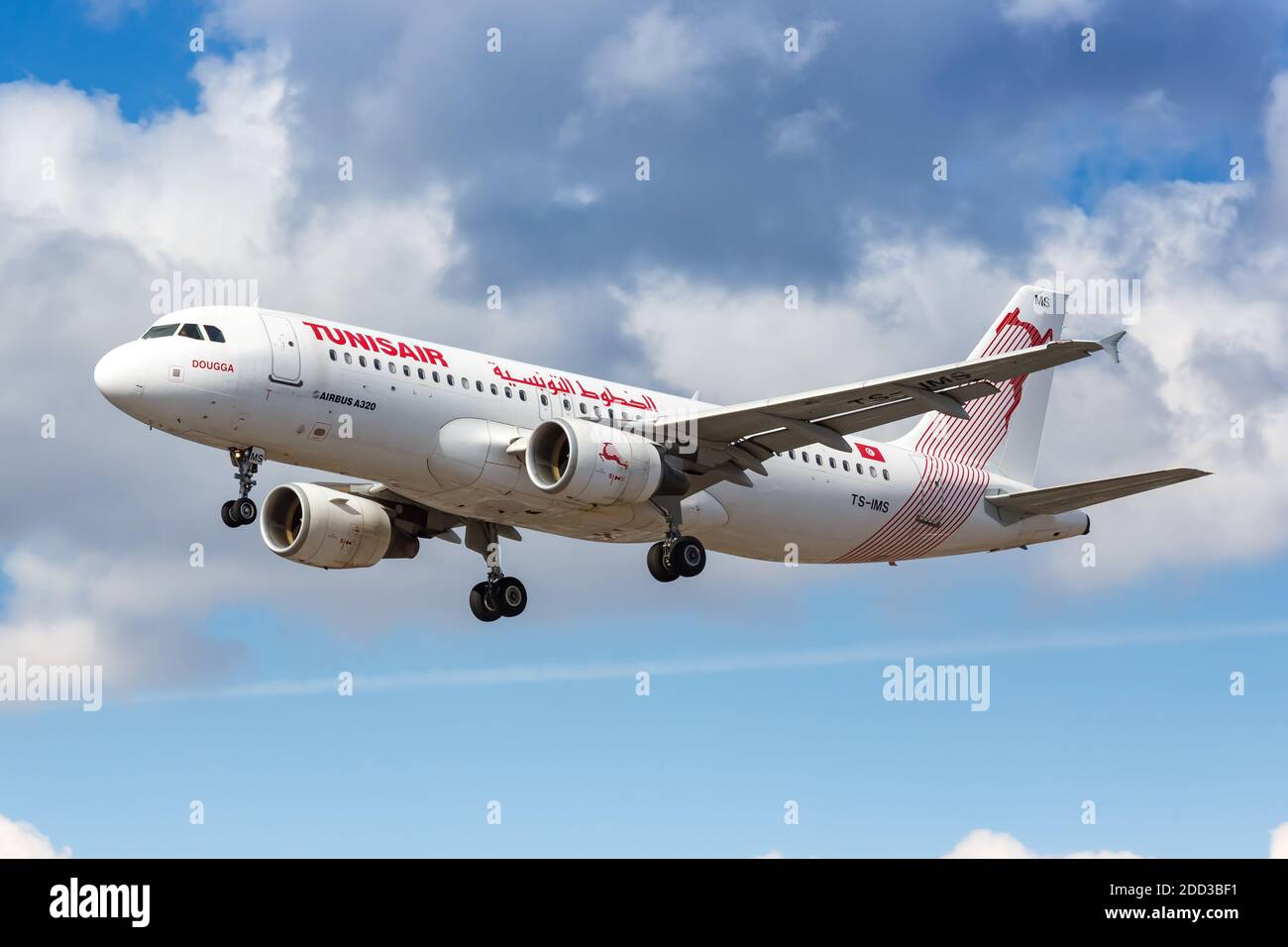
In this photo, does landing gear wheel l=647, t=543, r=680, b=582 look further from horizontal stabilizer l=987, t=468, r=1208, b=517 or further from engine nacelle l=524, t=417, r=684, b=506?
horizontal stabilizer l=987, t=468, r=1208, b=517

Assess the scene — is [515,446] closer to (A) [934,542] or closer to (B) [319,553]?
(B) [319,553]

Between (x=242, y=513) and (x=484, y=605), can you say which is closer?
(x=242, y=513)

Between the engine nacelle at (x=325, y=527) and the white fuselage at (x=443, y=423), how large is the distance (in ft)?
12.7

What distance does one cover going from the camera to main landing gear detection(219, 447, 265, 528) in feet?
130

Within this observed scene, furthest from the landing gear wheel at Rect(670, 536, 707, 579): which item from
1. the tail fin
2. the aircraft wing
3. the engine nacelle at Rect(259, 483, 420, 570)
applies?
the tail fin

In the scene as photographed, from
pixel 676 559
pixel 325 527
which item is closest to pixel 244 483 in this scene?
pixel 325 527

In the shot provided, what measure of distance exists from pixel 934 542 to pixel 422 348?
16.2 m

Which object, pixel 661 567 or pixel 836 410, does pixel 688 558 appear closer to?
pixel 661 567

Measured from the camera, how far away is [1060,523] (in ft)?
168

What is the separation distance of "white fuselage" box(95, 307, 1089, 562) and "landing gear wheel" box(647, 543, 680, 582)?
66 centimetres

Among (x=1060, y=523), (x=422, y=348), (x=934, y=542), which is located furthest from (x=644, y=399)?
(x=1060, y=523)

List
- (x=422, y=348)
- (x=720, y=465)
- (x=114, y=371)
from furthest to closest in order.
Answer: (x=720, y=465) < (x=422, y=348) < (x=114, y=371)

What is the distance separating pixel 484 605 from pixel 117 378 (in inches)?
484

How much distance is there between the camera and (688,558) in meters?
43.9
